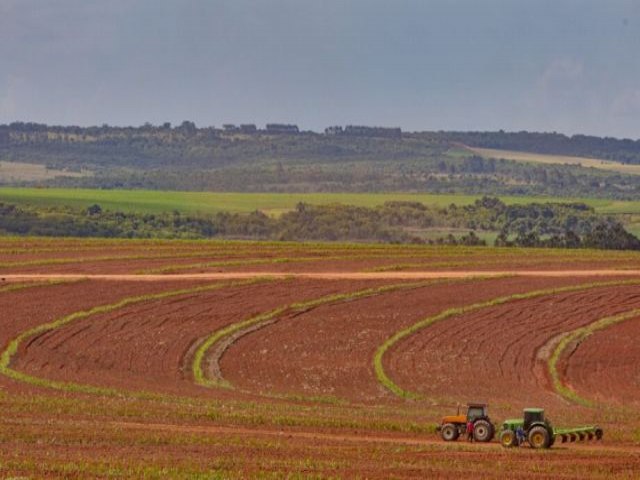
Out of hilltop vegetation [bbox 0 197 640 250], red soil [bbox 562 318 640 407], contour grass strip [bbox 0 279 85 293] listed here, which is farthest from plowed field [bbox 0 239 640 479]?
hilltop vegetation [bbox 0 197 640 250]

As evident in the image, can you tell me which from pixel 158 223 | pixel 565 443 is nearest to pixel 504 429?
pixel 565 443

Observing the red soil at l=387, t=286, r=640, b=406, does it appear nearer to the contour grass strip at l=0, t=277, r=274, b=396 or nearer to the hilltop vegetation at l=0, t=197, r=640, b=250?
the contour grass strip at l=0, t=277, r=274, b=396

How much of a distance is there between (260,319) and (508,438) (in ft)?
78.8

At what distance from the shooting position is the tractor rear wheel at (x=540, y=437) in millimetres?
32191

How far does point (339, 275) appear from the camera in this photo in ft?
225

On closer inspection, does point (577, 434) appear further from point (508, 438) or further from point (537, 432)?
point (508, 438)

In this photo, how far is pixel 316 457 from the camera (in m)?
29.5

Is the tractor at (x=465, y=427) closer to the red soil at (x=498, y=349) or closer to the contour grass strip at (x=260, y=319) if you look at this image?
the red soil at (x=498, y=349)

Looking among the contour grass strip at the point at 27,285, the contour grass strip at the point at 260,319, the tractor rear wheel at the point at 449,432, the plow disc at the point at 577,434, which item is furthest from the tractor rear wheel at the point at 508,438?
the contour grass strip at the point at 27,285

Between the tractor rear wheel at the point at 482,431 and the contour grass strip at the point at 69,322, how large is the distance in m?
11.0

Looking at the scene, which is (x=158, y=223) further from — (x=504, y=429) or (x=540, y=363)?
(x=504, y=429)

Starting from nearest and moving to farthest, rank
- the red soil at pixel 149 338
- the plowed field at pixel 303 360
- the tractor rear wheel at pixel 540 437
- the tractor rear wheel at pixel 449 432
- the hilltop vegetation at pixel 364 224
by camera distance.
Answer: the plowed field at pixel 303 360 < the tractor rear wheel at pixel 540 437 < the tractor rear wheel at pixel 449 432 < the red soil at pixel 149 338 < the hilltop vegetation at pixel 364 224

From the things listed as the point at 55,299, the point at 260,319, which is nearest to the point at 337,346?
the point at 260,319

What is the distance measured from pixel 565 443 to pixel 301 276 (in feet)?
115
